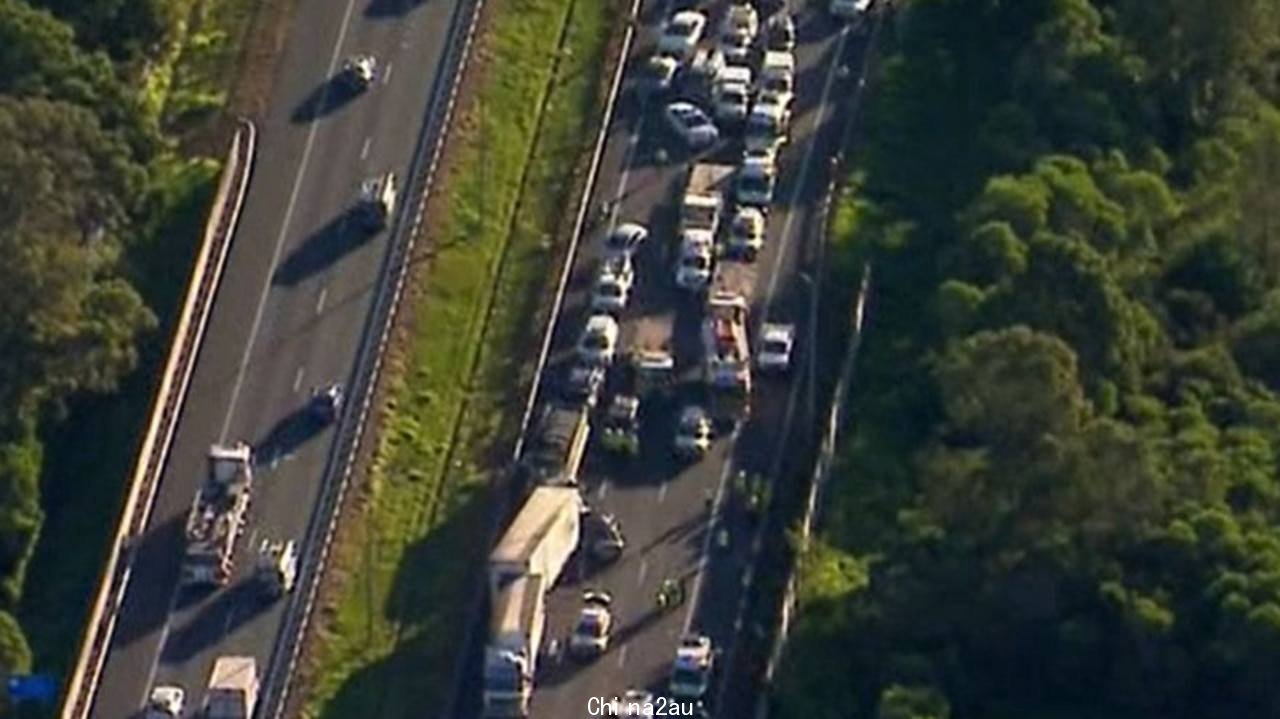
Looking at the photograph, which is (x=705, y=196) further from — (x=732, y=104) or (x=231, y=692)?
(x=231, y=692)

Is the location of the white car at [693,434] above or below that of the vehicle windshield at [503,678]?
above

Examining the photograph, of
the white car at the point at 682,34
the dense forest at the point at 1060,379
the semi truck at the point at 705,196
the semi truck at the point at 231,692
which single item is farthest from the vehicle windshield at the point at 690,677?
the white car at the point at 682,34

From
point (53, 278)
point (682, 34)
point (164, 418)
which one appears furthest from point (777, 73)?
point (53, 278)

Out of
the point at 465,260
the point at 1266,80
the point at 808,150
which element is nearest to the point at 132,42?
the point at 465,260

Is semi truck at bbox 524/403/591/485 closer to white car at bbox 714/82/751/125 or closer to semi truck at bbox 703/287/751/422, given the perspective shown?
semi truck at bbox 703/287/751/422

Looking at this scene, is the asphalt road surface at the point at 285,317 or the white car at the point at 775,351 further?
the white car at the point at 775,351

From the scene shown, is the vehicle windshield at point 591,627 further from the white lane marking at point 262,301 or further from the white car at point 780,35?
the white car at point 780,35
